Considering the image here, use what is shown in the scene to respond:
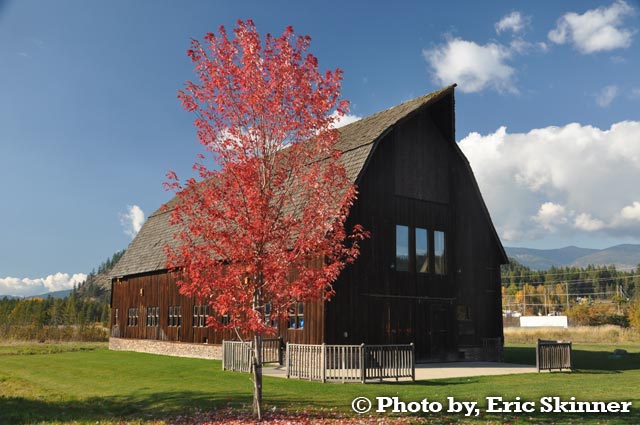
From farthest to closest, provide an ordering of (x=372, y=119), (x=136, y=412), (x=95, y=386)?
(x=372, y=119) < (x=95, y=386) < (x=136, y=412)

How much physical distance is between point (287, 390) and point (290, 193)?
6.39m

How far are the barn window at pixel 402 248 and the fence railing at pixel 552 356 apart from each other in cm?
634

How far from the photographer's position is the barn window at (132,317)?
3762cm

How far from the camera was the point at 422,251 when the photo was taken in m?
26.9

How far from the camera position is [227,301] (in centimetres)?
1179

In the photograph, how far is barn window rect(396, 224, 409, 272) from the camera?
84.7 ft

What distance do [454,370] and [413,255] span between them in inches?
223

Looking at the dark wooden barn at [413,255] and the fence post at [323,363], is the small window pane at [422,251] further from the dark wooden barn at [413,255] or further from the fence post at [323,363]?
the fence post at [323,363]

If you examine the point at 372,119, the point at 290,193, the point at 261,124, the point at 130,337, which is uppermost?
the point at 372,119

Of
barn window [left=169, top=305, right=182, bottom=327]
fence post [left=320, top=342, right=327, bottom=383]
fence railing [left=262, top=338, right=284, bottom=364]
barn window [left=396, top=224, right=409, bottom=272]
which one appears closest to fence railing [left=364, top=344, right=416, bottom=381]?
fence post [left=320, top=342, right=327, bottom=383]

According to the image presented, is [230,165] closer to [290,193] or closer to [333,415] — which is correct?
[290,193]

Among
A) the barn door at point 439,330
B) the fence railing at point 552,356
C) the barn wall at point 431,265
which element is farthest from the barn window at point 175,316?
the fence railing at point 552,356

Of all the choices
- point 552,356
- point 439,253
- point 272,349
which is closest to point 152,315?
point 272,349

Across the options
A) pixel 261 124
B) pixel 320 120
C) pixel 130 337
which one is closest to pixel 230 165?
pixel 261 124
